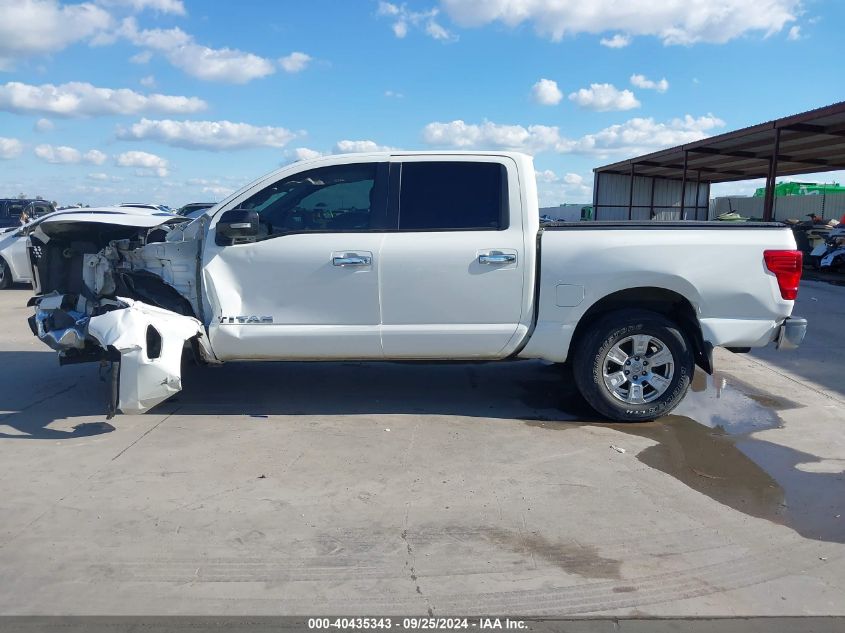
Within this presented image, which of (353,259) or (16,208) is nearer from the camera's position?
(353,259)

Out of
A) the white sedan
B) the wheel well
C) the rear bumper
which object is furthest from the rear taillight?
the white sedan

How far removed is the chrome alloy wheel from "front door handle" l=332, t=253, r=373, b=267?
206cm

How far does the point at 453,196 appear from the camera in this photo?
18.9ft

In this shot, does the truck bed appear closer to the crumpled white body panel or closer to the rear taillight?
the rear taillight

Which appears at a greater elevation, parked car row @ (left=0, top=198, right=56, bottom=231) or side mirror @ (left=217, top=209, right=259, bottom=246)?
parked car row @ (left=0, top=198, right=56, bottom=231)

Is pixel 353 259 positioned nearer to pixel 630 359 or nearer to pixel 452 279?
pixel 452 279

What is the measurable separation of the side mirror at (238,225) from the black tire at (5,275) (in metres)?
11.9

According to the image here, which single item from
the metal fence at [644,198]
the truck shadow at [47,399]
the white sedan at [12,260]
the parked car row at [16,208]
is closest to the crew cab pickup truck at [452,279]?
the truck shadow at [47,399]

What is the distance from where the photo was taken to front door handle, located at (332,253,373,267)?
18.3ft

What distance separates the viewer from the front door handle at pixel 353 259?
18.3ft

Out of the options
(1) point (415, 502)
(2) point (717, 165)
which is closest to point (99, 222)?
(1) point (415, 502)

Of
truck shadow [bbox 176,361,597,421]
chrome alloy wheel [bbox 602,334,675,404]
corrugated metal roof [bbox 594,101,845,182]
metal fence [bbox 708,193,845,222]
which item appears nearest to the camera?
chrome alloy wheel [bbox 602,334,675,404]

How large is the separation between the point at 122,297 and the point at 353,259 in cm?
198

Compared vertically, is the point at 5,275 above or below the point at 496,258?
below
